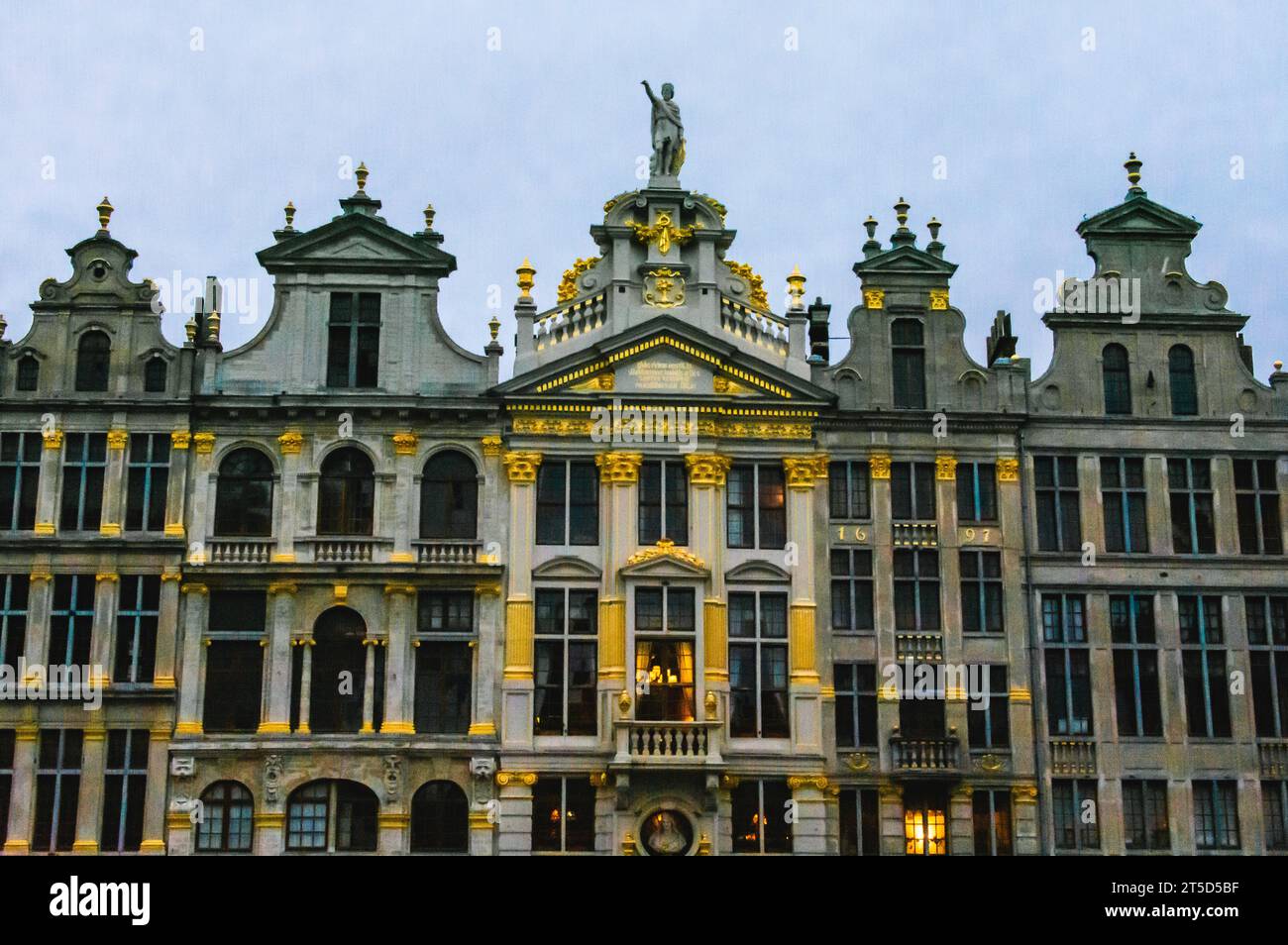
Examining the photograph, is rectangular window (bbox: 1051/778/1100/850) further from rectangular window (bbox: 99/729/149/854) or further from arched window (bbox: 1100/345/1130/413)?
rectangular window (bbox: 99/729/149/854)

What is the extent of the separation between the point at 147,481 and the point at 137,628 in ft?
12.1

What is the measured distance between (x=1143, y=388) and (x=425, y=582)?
19.2m

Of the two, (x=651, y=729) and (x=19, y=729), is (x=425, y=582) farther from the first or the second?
(x=19, y=729)

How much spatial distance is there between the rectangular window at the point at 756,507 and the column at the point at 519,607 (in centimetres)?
499

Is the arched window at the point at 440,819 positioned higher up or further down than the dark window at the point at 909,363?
further down

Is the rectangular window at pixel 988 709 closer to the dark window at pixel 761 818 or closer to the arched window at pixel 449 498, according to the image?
the dark window at pixel 761 818

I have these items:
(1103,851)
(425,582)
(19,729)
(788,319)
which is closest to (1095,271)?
(788,319)

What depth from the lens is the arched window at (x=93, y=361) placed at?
4141 centimetres

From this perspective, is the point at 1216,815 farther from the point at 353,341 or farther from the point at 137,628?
the point at 137,628

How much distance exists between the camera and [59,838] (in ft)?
126

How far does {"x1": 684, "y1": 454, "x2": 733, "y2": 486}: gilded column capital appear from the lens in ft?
135

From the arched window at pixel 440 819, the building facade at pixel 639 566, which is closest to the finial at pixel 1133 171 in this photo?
the building facade at pixel 639 566

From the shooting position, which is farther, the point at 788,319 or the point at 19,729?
the point at 788,319

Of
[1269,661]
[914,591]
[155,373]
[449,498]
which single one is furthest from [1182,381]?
[155,373]
